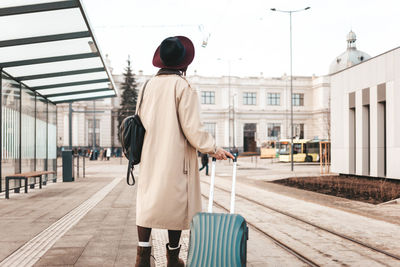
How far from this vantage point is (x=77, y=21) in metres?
8.06

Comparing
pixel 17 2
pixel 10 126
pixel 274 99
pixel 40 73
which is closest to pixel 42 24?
pixel 17 2

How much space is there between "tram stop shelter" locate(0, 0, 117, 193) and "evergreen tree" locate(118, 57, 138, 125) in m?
50.5

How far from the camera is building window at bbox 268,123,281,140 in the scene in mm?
70500

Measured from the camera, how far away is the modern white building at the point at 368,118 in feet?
48.0

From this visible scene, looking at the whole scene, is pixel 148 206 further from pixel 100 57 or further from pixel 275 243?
pixel 100 57

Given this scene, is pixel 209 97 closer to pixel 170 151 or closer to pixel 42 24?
pixel 42 24

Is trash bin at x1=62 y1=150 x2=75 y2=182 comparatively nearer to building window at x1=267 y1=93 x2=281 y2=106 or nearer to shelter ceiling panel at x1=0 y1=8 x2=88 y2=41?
shelter ceiling panel at x1=0 y1=8 x2=88 y2=41

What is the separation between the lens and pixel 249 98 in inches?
2756

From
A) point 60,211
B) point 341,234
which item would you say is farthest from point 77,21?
point 341,234

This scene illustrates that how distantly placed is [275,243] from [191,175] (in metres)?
2.43

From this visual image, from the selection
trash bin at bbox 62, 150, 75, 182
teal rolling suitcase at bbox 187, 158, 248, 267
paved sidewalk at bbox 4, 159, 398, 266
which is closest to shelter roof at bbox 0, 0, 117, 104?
paved sidewalk at bbox 4, 159, 398, 266

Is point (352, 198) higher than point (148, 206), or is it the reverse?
point (148, 206)

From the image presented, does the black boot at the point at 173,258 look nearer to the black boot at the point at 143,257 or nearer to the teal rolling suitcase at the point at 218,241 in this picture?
the black boot at the point at 143,257

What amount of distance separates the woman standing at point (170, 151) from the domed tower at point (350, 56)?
72.6 metres
